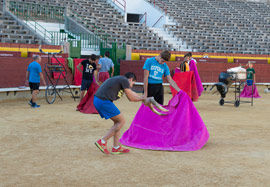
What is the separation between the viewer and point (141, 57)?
64.0 ft

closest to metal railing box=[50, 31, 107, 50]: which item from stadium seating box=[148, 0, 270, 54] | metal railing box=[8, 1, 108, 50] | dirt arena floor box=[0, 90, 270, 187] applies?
metal railing box=[8, 1, 108, 50]

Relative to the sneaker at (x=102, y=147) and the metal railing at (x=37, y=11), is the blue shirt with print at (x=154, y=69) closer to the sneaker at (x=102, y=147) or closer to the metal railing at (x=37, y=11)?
the sneaker at (x=102, y=147)

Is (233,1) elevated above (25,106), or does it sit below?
above

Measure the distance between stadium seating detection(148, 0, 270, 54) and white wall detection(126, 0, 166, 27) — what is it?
693mm

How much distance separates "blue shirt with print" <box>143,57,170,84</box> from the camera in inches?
282

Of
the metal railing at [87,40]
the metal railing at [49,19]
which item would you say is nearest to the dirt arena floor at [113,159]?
the metal railing at [87,40]

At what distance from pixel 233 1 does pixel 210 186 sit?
33.6 meters

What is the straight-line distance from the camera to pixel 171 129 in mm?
6406

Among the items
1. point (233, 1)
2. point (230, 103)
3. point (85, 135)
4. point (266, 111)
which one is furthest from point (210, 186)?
point (233, 1)

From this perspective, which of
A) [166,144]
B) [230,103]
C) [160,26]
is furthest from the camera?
[160,26]

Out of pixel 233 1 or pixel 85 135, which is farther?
pixel 233 1

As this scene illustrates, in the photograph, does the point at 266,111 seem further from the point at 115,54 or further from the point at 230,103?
the point at 115,54

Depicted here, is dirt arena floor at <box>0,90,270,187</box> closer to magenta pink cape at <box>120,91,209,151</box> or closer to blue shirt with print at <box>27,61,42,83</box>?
magenta pink cape at <box>120,91,209,151</box>

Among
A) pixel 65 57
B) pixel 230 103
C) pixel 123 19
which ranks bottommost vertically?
pixel 230 103
